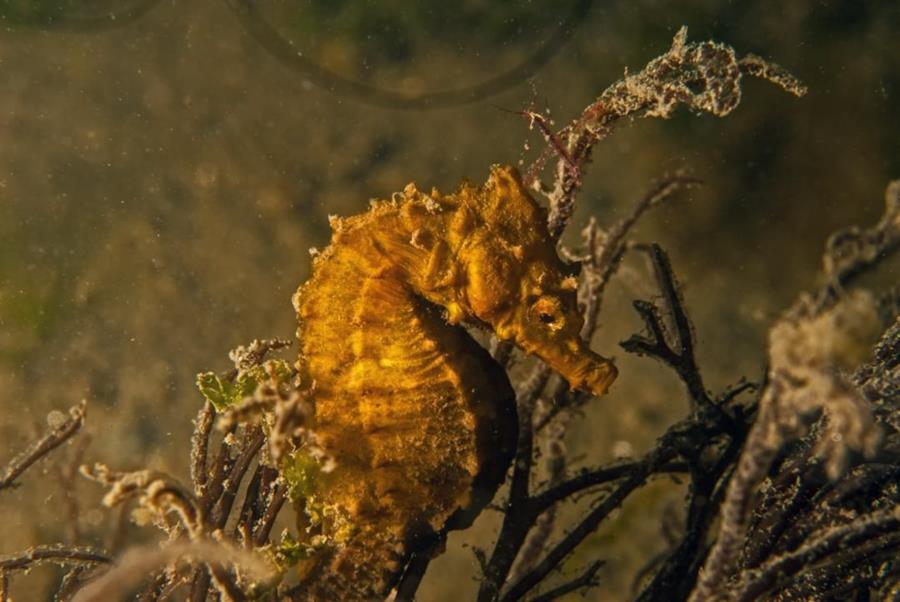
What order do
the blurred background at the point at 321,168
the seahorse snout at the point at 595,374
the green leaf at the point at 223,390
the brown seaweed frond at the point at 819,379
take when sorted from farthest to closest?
the blurred background at the point at 321,168, the green leaf at the point at 223,390, the seahorse snout at the point at 595,374, the brown seaweed frond at the point at 819,379

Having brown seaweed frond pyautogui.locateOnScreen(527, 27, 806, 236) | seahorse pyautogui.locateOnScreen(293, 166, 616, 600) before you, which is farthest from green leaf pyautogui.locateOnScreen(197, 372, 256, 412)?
brown seaweed frond pyautogui.locateOnScreen(527, 27, 806, 236)

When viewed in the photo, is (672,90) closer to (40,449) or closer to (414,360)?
(414,360)

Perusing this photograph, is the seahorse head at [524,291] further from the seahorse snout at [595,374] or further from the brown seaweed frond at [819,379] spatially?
the brown seaweed frond at [819,379]

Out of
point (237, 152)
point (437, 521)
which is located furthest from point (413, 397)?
point (237, 152)

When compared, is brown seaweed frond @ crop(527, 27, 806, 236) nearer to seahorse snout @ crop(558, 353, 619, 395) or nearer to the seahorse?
the seahorse

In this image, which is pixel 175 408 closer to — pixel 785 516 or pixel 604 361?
pixel 604 361

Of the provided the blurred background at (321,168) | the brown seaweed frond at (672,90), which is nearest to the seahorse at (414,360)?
the brown seaweed frond at (672,90)

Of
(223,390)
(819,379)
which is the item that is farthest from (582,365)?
(223,390)
